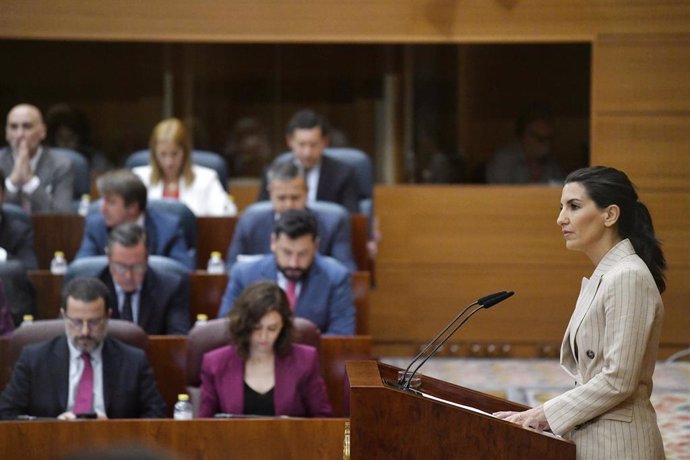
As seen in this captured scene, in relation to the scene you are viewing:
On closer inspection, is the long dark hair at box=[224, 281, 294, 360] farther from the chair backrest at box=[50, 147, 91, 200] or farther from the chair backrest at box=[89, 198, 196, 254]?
the chair backrest at box=[50, 147, 91, 200]

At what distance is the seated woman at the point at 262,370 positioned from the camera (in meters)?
4.46

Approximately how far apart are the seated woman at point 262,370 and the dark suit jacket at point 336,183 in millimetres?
2401

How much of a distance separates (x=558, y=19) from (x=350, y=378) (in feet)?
15.9

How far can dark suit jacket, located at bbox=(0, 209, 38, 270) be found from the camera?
20.1ft

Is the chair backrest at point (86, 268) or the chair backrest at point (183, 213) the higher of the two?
the chair backrest at point (183, 213)

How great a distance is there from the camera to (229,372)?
450 cm

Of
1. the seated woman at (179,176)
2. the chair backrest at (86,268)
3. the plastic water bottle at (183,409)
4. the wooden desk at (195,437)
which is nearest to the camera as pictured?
the wooden desk at (195,437)

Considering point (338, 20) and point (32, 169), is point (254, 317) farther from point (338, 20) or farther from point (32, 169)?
point (338, 20)

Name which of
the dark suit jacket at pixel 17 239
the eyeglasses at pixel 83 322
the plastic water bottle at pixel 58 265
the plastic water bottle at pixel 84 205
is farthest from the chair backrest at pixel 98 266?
the plastic water bottle at pixel 84 205

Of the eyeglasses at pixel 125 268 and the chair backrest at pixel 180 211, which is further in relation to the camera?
the chair backrest at pixel 180 211

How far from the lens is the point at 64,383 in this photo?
4.55 meters

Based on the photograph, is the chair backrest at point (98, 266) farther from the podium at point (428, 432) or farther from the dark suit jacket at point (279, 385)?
the podium at point (428, 432)

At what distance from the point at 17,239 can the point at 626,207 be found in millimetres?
4100

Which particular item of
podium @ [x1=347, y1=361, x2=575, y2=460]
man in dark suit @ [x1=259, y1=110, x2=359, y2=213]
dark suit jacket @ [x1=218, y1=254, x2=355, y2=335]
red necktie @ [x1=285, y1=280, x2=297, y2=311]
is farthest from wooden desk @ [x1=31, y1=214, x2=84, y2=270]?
podium @ [x1=347, y1=361, x2=575, y2=460]
